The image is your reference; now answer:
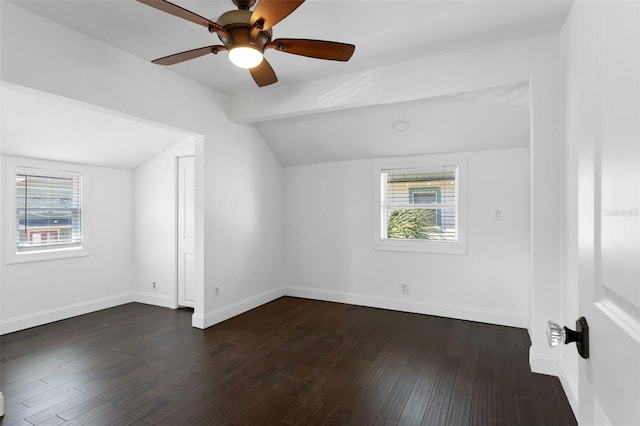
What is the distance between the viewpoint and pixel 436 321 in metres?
3.97

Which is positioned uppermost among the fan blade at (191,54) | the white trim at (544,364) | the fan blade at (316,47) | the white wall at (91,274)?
the fan blade at (191,54)

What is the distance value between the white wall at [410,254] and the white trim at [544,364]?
44.1 inches

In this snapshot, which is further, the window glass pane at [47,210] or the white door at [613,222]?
the window glass pane at [47,210]

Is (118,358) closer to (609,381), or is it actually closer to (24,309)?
(24,309)

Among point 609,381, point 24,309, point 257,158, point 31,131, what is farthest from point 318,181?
point 609,381

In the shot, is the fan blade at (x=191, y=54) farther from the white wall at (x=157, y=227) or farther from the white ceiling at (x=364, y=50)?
the white wall at (x=157, y=227)

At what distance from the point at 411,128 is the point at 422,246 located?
1.48 meters

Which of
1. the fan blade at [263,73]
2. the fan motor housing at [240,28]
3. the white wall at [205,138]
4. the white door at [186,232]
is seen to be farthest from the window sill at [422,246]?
the fan motor housing at [240,28]

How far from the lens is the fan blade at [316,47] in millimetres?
2053

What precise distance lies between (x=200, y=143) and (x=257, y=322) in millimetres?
2159

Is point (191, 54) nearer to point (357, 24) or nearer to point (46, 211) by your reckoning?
point (357, 24)

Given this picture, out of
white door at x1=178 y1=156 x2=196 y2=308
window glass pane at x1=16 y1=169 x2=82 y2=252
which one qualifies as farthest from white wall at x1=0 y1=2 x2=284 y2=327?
window glass pane at x1=16 y1=169 x2=82 y2=252

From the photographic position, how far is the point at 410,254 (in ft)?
14.4

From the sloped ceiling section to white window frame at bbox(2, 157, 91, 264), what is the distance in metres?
2.41
